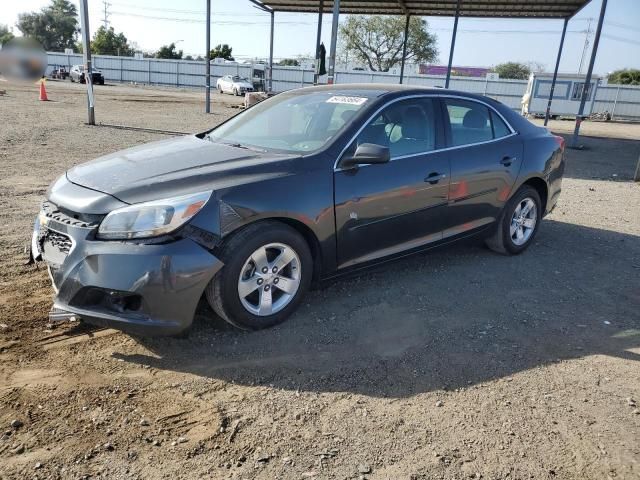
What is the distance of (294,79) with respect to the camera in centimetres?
4094

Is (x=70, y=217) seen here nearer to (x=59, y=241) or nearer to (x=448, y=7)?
(x=59, y=241)

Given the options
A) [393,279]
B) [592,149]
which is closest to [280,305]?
[393,279]

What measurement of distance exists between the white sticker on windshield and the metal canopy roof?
16081 millimetres

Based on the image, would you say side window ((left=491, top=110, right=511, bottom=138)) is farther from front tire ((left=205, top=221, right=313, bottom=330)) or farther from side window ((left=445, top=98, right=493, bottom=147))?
front tire ((left=205, top=221, right=313, bottom=330))

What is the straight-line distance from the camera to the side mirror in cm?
371

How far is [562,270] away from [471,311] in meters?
1.63

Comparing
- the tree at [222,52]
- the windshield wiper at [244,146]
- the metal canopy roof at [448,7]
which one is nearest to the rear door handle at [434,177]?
the windshield wiper at [244,146]

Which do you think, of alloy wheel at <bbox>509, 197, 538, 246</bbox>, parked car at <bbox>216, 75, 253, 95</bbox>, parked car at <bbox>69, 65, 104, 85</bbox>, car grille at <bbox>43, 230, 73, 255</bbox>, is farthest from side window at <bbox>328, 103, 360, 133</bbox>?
parked car at <bbox>69, 65, 104, 85</bbox>

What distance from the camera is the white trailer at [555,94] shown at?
102ft

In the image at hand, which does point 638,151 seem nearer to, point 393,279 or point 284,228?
point 393,279

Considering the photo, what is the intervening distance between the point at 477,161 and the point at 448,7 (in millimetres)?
17245

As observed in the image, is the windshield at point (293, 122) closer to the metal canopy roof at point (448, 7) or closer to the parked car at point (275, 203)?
the parked car at point (275, 203)

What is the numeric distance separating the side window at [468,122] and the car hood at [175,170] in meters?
1.78

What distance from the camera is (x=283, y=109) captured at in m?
4.64
